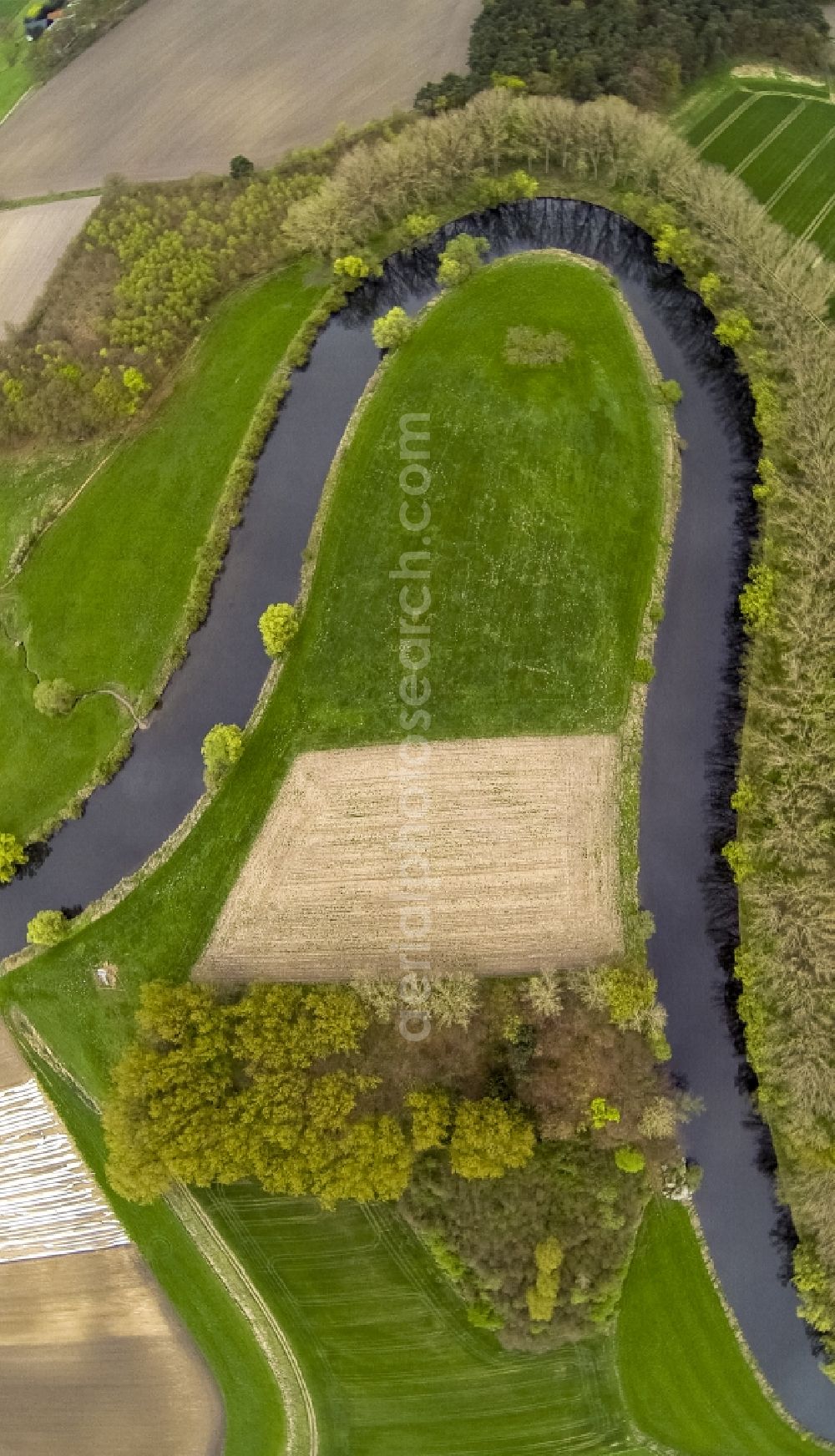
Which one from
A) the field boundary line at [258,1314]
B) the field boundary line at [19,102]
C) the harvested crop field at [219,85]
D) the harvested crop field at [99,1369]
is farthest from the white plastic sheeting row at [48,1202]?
the field boundary line at [19,102]

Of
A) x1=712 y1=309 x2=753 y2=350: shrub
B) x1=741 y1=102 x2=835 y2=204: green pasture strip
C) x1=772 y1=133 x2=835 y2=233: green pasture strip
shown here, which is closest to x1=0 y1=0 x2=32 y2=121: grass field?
x1=741 y1=102 x2=835 y2=204: green pasture strip

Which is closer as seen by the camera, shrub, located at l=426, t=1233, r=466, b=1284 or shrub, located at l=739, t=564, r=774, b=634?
shrub, located at l=426, t=1233, r=466, b=1284

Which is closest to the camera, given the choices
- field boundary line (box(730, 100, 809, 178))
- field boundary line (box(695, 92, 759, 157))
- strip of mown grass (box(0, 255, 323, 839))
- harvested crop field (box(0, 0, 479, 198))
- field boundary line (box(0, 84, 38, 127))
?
strip of mown grass (box(0, 255, 323, 839))

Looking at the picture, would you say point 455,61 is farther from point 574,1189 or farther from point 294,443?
point 574,1189

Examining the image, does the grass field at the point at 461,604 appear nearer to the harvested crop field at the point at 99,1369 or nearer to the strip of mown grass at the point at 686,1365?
the harvested crop field at the point at 99,1369

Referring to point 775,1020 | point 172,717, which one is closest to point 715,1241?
point 775,1020

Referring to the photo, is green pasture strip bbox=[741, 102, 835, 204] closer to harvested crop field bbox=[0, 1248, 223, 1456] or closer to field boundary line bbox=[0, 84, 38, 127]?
field boundary line bbox=[0, 84, 38, 127]
